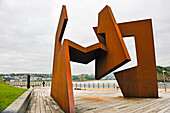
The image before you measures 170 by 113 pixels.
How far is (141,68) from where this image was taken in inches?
334

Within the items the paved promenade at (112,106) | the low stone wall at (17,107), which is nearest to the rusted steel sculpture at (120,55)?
the paved promenade at (112,106)

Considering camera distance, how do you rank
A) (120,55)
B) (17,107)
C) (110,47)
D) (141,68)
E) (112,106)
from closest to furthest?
(17,107) < (112,106) < (120,55) < (110,47) < (141,68)

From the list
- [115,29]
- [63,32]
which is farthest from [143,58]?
[63,32]

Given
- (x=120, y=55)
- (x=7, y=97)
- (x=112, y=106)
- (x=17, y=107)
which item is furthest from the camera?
(x=120, y=55)

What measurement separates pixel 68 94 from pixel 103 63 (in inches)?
164

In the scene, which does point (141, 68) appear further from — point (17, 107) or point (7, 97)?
point (7, 97)

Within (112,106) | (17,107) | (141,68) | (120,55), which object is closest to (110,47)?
(120,55)

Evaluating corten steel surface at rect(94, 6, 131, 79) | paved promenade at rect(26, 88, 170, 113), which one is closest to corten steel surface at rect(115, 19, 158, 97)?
paved promenade at rect(26, 88, 170, 113)

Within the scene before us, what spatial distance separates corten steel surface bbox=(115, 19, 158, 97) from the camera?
823 centimetres

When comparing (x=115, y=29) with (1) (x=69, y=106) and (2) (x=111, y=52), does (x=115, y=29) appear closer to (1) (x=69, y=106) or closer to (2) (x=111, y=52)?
(2) (x=111, y=52)

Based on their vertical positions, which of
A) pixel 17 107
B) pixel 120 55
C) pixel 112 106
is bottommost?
pixel 112 106

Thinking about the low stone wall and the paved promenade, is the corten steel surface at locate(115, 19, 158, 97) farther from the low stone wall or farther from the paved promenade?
the low stone wall

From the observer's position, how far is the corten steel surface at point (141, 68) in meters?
8.23

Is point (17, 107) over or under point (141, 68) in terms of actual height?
under
